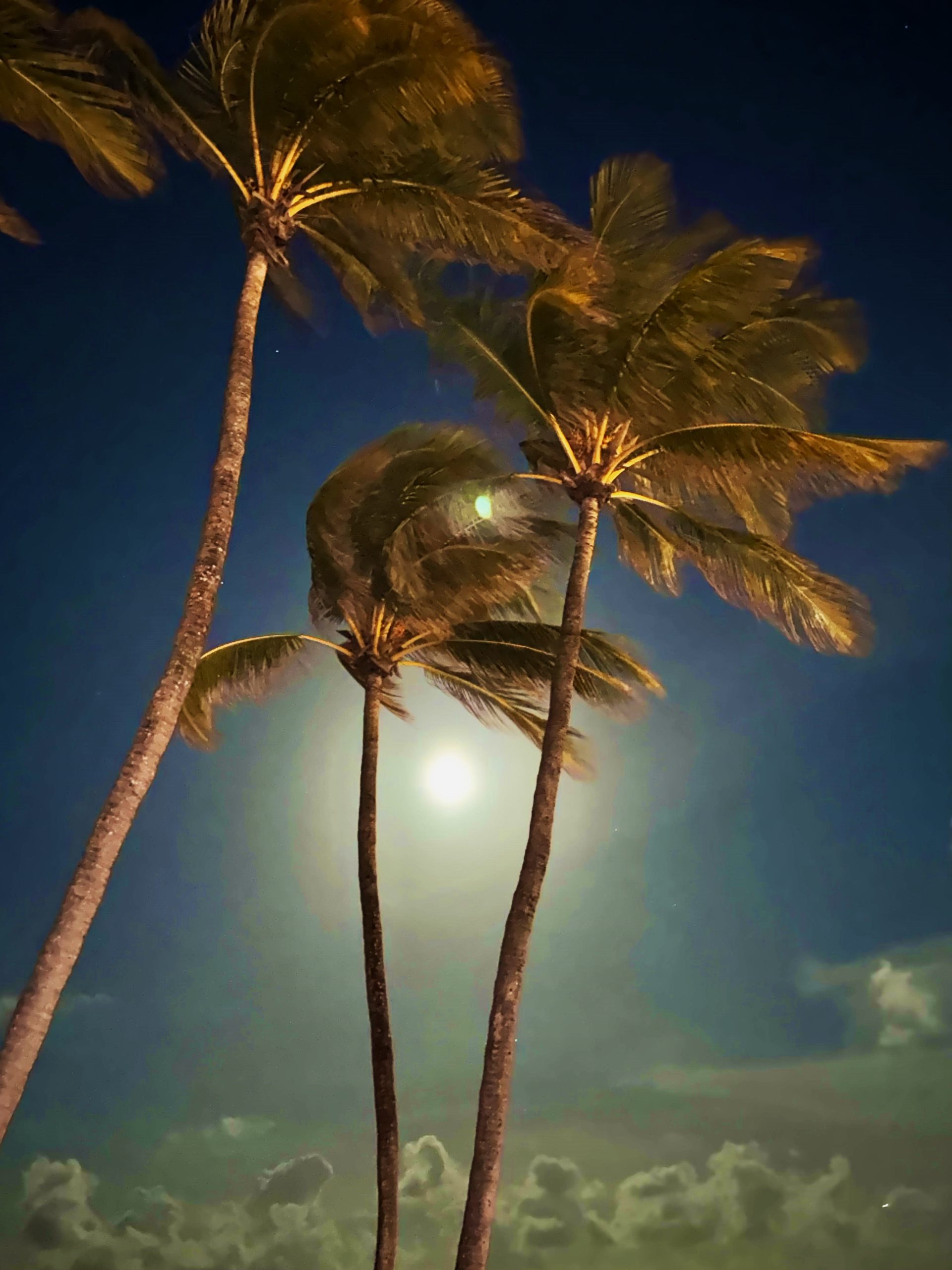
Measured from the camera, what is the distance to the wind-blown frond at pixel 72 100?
8859 mm

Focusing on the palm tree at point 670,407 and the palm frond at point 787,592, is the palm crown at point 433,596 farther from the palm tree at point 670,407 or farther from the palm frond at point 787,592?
the palm frond at point 787,592

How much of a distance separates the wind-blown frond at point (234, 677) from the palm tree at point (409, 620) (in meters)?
0.02

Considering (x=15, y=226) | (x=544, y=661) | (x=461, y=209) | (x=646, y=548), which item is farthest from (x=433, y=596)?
(x=15, y=226)

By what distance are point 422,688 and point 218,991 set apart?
573 inches

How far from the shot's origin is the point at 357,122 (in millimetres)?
9477

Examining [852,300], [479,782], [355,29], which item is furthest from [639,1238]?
[355,29]

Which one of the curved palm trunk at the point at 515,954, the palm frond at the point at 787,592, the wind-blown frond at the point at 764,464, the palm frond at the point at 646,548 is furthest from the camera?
the palm frond at the point at 646,548

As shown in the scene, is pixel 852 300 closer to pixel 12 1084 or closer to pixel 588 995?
pixel 12 1084

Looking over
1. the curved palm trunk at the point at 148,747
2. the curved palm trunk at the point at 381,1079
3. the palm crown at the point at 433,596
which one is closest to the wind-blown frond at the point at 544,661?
the palm crown at the point at 433,596

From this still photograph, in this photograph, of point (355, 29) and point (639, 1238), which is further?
point (639, 1238)

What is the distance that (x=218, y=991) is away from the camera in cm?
4009

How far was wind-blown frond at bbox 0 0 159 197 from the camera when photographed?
8859 mm

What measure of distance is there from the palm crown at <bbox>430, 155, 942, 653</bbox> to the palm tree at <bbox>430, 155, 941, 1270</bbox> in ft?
0.07

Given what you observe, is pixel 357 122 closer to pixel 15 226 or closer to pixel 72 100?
pixel 72 100
